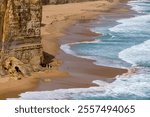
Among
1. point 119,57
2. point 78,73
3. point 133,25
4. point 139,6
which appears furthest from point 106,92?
point 139,6

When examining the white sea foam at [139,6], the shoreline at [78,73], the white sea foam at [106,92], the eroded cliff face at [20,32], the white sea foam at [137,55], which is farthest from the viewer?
the white sea foam at [139,6]

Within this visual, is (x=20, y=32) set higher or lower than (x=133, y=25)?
higher

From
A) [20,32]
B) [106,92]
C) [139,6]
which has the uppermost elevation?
[20,32]

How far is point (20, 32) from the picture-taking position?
795 inches

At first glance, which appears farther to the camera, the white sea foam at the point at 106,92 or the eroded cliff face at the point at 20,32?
Answer: the eroded cliff face at the point at 20,32

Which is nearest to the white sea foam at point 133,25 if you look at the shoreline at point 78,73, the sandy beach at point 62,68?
the sandy beach at point 62,68

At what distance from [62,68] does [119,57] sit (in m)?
4.77

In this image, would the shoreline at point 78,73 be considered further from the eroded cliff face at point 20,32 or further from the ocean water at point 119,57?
the eroded cliff face at point 20,32

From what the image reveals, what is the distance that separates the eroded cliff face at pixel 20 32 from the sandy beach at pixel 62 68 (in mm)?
1112

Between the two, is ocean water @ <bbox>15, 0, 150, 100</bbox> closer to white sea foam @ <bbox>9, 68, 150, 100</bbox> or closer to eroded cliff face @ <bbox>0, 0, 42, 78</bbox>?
white sea foam @ <bbox>9, 68, 150, 100</bbox>

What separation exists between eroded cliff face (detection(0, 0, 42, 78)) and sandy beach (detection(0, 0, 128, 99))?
1112 mm

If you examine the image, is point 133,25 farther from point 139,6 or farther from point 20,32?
point 20,32

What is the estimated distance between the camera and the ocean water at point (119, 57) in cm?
1755

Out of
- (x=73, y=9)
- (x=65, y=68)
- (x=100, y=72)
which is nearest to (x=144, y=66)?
(x=100, y=72)
